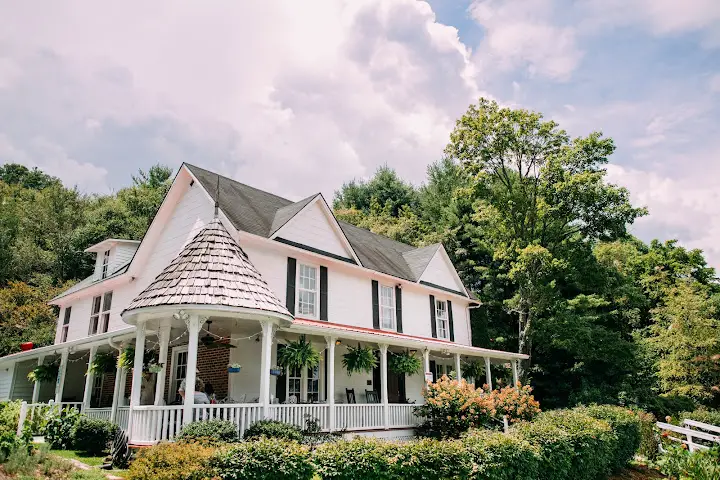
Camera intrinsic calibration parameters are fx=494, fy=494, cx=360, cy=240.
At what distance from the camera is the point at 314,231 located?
17.4 meters

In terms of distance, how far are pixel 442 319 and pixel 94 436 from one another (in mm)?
15468

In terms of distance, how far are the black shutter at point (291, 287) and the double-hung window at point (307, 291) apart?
1.10 feet

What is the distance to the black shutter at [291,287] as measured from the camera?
1578 centimetres

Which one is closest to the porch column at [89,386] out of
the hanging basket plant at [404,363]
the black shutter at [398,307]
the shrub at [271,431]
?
the shrub at [271,431]

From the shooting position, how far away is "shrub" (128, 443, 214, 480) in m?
7.52

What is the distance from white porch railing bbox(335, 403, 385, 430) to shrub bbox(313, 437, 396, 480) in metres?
5.55

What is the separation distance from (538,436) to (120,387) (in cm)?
1187

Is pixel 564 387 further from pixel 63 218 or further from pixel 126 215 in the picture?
pixel 63 218

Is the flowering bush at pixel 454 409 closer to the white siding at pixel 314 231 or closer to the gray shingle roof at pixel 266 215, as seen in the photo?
the gray shingle roof at pixel 266 215

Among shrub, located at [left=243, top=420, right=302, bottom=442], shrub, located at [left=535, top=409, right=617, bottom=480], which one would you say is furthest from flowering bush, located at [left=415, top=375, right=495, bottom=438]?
shrub, located at [left=243, top=420, right=302, bottom=442]

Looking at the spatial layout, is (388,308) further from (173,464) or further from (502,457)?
(173,464)

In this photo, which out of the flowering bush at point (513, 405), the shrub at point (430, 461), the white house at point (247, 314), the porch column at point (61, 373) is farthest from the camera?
the porch column at point (61, 373)

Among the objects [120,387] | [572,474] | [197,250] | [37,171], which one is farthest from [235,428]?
[37,171]

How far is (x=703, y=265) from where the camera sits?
135 ft
